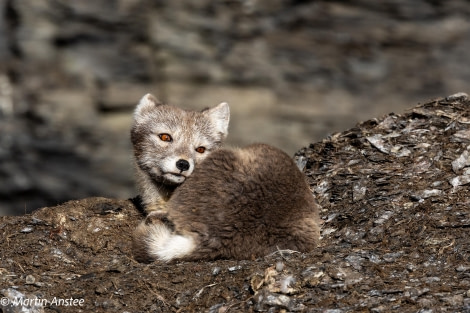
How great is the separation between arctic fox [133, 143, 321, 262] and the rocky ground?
0.14 meters

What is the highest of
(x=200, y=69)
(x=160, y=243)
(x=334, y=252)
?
(x=200, y=69)

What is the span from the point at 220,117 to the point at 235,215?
1885 millimetres

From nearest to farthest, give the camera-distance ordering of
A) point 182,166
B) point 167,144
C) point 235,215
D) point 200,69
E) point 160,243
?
point 235,215 < point 160,243 < point 182,166 < point 167,144 < point 200,69

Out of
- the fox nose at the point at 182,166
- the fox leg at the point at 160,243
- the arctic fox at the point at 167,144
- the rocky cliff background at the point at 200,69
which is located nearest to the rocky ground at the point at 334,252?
the fox leg at the point at 160,243

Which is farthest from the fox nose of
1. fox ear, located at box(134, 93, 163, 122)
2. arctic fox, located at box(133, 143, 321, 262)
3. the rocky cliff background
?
the rocky cliff background

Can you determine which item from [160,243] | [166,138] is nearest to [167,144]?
[166,138]

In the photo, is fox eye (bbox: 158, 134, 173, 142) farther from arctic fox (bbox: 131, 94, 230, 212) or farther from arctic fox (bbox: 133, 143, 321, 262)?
arctic fox (bbox: 133, 143, 321, 262)

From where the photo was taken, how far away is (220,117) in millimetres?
7379

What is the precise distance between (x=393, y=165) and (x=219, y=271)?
233cm

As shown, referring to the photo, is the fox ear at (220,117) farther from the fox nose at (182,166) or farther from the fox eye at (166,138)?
the fox nose at (182,166)

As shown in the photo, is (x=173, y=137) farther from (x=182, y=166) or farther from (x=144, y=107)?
(x=144, y=107)

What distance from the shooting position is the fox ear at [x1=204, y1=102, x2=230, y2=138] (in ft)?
23.9

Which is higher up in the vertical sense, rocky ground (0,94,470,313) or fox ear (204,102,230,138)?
fox ear (204,102,230,138)

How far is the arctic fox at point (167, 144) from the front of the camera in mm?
6621
